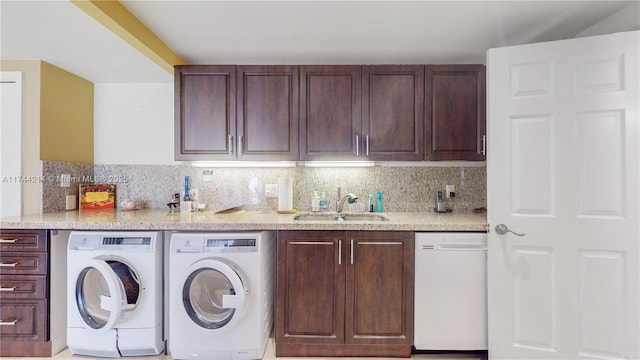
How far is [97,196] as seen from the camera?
2.77 metres

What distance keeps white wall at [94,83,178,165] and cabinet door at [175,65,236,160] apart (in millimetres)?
546

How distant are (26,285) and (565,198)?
11.9ft

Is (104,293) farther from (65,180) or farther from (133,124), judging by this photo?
(133,124)

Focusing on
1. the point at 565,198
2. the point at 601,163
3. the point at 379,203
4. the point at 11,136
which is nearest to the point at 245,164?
the point at 379,203

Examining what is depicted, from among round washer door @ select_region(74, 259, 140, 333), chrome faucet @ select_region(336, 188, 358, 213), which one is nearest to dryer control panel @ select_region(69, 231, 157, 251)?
round washer door @ select_region(74, 259, 140, 333)

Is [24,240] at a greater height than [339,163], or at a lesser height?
lesser

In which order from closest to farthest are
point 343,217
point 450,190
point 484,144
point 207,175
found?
point 484,144 → point 343,217 → point 450,190 → point 207,175

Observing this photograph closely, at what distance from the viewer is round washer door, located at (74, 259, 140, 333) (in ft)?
6.26

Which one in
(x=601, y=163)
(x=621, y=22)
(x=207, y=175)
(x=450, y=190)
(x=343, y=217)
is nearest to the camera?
(x=601, y=163)

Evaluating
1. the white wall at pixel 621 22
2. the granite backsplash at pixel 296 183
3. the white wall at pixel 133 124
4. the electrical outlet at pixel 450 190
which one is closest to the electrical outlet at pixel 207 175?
the granite backsplash at pixel 296 183

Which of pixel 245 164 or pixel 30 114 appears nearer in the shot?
pixel 30 114

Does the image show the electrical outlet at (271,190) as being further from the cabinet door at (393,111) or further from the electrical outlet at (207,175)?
the cabinet door at (393,111)

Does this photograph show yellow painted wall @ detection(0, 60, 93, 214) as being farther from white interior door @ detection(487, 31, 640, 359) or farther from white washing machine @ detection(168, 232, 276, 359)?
white interior door @ detection(487, 31, 640, 359)

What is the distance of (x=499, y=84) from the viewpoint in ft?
6.19
